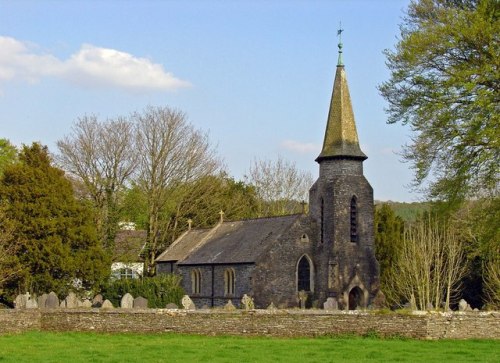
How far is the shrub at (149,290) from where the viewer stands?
41.0 metres

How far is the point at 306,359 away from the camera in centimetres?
1866

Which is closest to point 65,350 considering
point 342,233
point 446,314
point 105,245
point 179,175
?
point 446,314

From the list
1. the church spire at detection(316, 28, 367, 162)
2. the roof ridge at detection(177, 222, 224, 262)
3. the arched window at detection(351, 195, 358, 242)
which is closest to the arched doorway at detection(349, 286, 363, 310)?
the arched window at detection(351, 195, 358, 242)

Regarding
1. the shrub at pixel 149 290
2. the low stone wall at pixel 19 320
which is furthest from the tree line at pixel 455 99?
the shrub at pixel 149 290

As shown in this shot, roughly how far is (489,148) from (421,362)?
8.03 m

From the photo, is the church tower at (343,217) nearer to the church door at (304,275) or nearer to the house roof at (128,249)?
the church door at (304,275)

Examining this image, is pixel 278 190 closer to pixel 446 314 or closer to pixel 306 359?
pixel 446 314

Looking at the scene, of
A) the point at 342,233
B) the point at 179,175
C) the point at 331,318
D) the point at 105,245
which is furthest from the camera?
the point at 179,175

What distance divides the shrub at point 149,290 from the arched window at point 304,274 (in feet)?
21.8

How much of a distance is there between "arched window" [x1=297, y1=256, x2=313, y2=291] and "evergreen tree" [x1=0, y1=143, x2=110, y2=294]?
34.1 ft

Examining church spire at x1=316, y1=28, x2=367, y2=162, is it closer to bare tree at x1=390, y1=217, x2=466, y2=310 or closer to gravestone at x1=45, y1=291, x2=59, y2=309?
bare tree at x1=390, y1=217, x2=466, y2=310

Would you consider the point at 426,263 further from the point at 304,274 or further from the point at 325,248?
the point at 304,274

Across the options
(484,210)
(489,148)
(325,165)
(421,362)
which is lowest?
(421,362)

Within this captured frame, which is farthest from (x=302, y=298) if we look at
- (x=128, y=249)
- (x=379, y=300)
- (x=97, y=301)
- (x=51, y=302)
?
(x=51, y=302)
